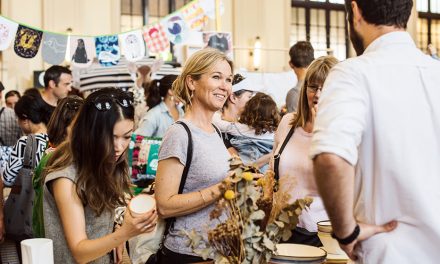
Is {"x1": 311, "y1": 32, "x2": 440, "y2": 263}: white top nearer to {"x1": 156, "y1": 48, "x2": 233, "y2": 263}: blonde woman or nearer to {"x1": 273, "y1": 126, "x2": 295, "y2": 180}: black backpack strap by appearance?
{"x1": 156, "y1": 48, "x2": 233, "y2": 263}: blonde woman

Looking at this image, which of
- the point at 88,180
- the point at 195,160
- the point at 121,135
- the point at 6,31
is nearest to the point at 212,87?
the point at 195,160

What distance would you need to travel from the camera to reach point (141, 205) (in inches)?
71.3

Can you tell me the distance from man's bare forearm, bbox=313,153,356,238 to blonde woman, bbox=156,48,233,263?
27.2 inches

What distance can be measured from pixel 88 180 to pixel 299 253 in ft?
2.43

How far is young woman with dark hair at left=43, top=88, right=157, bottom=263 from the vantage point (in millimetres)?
1931

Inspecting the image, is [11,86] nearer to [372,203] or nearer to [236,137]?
[236,137]

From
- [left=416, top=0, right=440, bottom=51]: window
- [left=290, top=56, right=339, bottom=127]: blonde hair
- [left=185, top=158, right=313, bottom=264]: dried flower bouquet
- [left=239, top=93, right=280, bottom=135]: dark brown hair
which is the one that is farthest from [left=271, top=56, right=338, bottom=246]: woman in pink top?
[left=416, top=0, right=440, bottom=51]: window

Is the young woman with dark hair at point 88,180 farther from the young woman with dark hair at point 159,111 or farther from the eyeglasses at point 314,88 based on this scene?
the young woman with dark hair at point 159,111

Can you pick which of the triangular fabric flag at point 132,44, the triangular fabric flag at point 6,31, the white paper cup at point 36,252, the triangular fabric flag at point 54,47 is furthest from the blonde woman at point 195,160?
the triangular fabric flag at point 132,44

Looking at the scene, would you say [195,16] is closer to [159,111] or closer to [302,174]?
[159,111]

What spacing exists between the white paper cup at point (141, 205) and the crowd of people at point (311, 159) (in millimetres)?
12

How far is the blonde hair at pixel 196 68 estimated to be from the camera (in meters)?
2.41

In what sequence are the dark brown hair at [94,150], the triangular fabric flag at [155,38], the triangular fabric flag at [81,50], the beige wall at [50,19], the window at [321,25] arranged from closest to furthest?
the dark brown hair at [94,150]
the triangular fabric flag at [81,50]
the triangular fabric flag at [155,38]
the beige wall at [50,19]
the window at [321,25]

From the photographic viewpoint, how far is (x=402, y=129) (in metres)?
1.55
